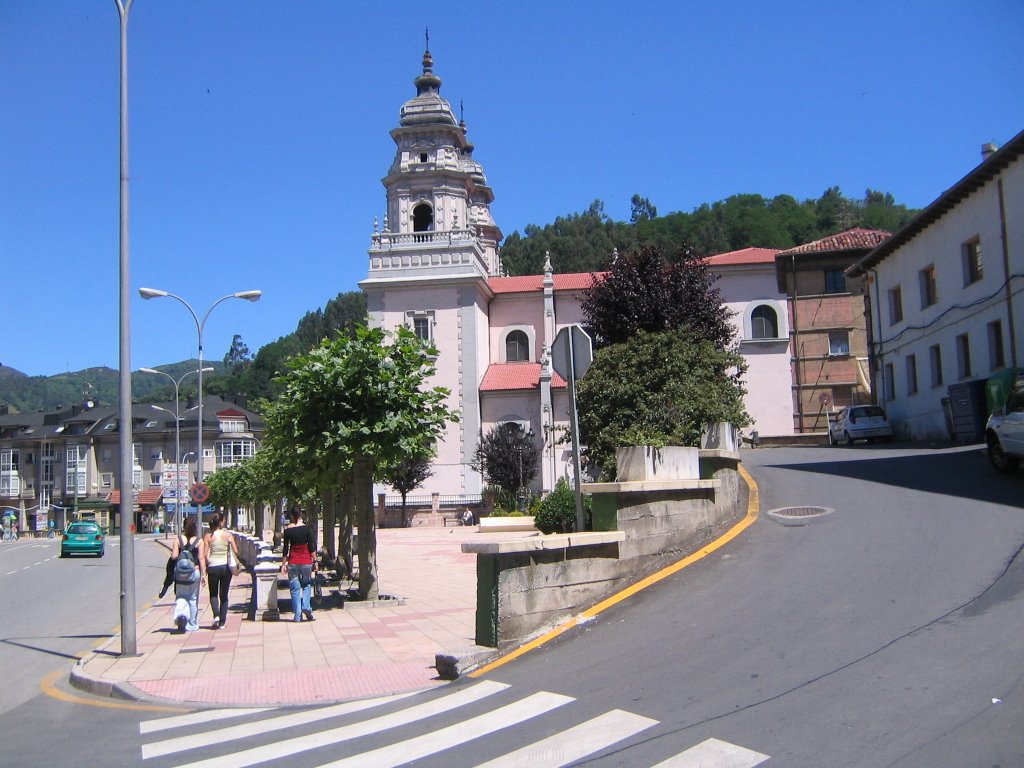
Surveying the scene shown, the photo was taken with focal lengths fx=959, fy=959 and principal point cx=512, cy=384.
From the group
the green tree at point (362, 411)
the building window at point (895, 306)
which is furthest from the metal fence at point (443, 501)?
the green tree at point (362, 411)

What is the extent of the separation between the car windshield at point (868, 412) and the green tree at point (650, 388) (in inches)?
338

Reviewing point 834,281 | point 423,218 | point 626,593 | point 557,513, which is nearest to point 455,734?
point 626,593

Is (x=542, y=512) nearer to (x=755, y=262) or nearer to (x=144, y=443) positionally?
(x=755, y=262)

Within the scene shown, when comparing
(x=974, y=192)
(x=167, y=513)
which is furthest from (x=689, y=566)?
(x=167, y=513)

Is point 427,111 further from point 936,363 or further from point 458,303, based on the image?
point 936,363

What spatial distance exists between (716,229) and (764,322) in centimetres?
4897

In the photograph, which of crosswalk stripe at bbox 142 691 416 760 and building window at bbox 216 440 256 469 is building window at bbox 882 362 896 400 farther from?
building window at bbox 216 440 256 469

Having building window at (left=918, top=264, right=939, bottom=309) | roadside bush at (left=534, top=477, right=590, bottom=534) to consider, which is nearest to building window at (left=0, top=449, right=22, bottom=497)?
roadside bush at (left=534, top=477, right=590, bottom=534)

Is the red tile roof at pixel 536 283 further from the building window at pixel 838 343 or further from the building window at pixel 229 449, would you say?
the building window at pixel 229 449

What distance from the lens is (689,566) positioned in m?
11.3

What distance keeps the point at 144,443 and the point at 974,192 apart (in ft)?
269

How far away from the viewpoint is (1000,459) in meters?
17.1

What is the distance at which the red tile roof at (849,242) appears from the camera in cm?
5016

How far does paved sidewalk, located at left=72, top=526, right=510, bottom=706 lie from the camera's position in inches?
367
